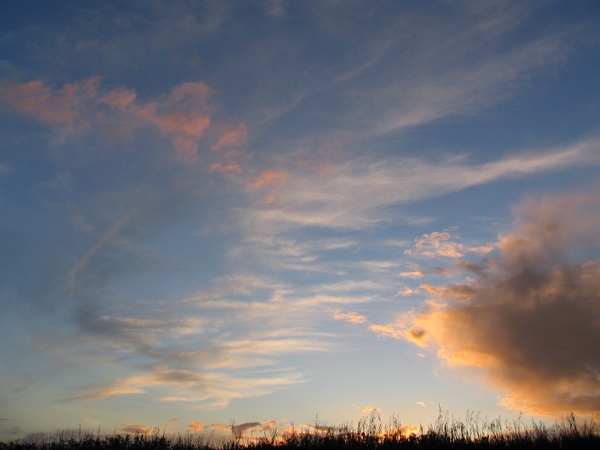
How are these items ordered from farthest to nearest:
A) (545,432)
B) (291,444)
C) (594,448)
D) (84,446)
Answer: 1. (84,446)
2. (291,444)
3. (545,432)
4. (594,448)

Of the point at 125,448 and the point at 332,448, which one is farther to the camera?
the point at 125,448

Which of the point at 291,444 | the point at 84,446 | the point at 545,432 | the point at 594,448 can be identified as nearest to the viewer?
the point at 594,448

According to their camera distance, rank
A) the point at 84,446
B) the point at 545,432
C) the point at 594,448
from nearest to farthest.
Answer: the point at 594,448 → the point at 545,432 → the point at 84,446

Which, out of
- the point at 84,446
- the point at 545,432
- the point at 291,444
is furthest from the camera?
the point at 84,446

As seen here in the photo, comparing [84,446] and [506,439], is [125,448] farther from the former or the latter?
[506,439]

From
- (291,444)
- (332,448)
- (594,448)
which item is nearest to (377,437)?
(332,448)

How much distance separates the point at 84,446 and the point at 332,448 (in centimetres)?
1220

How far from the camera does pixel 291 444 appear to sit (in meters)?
22.7

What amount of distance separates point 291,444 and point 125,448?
810cm

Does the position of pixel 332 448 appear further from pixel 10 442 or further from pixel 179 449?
pixel 10 442

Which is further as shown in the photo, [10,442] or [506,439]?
[10,442]

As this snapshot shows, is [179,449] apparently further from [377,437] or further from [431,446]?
[431,446]

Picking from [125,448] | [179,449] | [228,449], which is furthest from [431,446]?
[125,448]

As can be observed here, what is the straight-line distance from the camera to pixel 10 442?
80.9 ft
